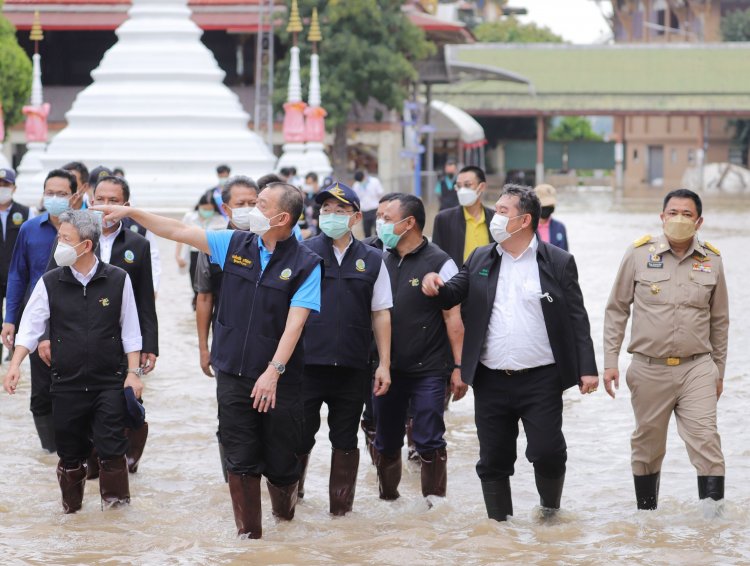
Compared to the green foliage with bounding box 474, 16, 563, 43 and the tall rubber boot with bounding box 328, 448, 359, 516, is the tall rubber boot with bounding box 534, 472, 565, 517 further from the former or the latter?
the green foliage with bounding box 474, 16, 563, 43

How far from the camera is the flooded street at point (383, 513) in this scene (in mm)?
6840

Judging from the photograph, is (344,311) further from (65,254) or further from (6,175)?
(6,175)

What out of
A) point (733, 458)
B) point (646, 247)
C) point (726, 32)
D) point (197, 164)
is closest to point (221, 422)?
point (646, 247)

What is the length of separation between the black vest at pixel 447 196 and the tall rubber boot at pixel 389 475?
15.7 metres

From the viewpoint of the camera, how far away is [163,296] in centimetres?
1786

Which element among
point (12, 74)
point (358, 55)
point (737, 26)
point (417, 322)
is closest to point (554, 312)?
point (417, 322)

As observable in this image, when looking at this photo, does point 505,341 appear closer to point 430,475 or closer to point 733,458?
point 430,475

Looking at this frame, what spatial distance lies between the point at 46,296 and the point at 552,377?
8.55 ft

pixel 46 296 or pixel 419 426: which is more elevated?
pixel 46 296

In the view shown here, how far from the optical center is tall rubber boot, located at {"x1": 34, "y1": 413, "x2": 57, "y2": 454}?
28.7ft

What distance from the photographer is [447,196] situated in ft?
83.7

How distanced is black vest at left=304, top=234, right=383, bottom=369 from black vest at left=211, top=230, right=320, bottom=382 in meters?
0.47

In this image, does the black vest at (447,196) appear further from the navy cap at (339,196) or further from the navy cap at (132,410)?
the navy cap at (132,410)

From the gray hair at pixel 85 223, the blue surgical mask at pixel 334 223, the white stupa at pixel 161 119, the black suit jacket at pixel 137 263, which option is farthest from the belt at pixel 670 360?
the white stupa at pixel 161 119
